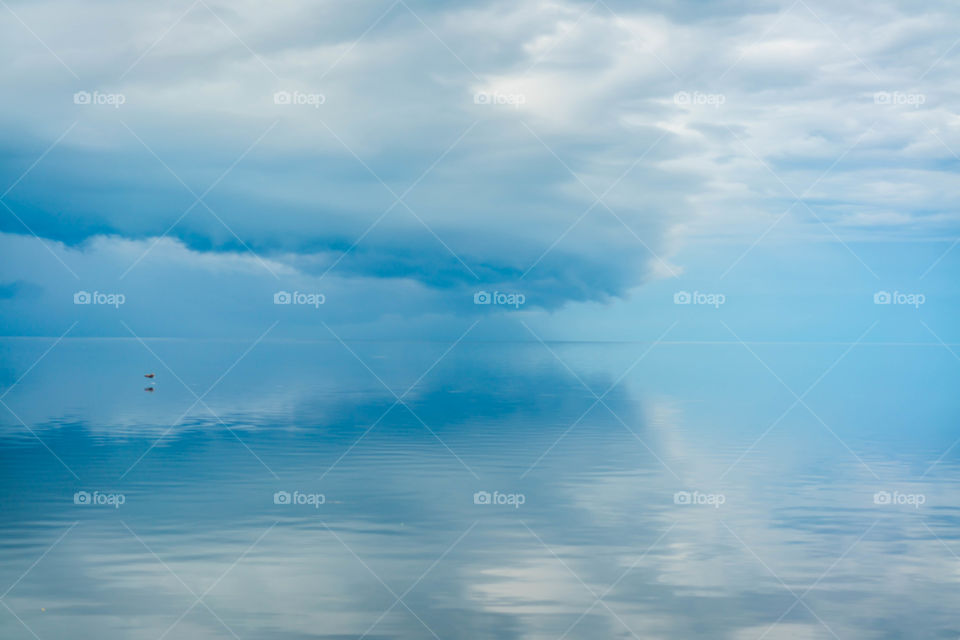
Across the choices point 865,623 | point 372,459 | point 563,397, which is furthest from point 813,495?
point 563,397

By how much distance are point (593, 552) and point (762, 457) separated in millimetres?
17500

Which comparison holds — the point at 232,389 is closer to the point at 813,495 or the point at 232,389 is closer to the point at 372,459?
the point at 372,459

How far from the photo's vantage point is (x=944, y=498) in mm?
28938

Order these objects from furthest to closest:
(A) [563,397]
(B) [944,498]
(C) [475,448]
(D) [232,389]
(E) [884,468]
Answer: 1. (D) [232,389]
2. (A) [563,397]
3. (C) [475,448]
4. (E) [884,468]
5. (B) [944,498]

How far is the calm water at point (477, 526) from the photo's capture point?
56.9 feet

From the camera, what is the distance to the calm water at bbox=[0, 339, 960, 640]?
683 inches

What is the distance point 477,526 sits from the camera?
24719mm

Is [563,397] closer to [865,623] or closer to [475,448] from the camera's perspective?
[475,448]

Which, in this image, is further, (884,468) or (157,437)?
(157,437)

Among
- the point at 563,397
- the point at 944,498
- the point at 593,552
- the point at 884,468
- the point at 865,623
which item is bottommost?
the point at 865,623

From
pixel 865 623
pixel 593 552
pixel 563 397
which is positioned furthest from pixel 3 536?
pixel 563 397

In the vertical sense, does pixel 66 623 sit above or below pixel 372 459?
below

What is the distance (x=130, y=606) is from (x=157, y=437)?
25868 millimetres

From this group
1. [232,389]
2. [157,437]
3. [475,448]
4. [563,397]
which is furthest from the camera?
[232,389]
